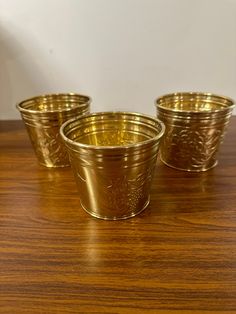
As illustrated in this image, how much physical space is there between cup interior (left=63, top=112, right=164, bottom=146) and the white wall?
355 mm

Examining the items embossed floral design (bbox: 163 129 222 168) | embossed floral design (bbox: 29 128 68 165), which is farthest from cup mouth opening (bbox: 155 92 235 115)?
embossed floral design (bbox: 29 128 68 165)

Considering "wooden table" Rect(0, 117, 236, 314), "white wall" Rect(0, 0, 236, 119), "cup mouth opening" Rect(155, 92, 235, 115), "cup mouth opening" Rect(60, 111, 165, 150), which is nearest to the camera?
"wooden table" Rect(0, 117, 236, 314)

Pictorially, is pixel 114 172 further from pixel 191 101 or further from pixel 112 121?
pixel 191 101

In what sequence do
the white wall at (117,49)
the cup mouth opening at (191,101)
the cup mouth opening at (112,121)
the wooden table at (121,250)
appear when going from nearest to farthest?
1. the wooden table at (121,250)
2. the cup mouth opening at (112,121)
3. the cup mouth opening at (191,101)
4. the white wall at (117,49)

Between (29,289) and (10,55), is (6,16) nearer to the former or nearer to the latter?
(10,55)

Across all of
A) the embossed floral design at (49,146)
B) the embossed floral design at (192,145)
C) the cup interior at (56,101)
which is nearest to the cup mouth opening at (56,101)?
the cup interior at (56,101)

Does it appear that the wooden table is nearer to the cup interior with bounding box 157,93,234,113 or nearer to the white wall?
the cup interior with bounding box 157,93,234,113

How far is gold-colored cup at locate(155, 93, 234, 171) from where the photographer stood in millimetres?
626

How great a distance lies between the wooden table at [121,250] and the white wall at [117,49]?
402 mm

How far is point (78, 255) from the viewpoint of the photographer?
1.48 ft

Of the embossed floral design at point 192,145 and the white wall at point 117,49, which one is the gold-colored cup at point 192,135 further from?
the white wall at point 117,49

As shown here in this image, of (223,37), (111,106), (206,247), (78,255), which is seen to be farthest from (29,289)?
(223,37)

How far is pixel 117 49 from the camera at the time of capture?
3.09 feet

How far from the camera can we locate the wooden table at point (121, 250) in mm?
375
